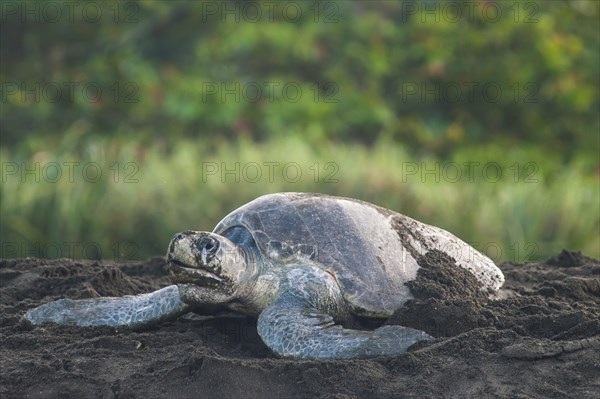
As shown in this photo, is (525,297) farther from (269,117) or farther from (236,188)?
(269,117)

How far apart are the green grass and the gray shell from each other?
3.48 meters

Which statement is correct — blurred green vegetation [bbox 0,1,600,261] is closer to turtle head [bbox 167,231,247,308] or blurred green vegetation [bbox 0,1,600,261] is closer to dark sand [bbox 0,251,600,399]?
dark sand [bbox 0,251,600,399]

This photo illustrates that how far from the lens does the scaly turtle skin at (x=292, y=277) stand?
13.6 feet

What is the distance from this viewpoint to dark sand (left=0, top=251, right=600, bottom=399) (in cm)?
359

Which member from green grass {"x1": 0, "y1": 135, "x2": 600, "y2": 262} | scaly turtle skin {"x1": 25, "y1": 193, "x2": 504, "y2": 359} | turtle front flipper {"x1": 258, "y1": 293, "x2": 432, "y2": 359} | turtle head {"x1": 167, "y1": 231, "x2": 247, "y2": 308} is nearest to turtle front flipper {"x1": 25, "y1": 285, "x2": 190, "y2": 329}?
scaly turtle skin {"x1": 25, "y1": 193, "x2": 504, "y2": 359}

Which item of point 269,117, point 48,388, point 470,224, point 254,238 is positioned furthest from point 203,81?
point 48,388

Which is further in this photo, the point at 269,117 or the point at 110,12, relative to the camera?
the point at 110,12

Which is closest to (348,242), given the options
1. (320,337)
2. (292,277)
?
(292,277)

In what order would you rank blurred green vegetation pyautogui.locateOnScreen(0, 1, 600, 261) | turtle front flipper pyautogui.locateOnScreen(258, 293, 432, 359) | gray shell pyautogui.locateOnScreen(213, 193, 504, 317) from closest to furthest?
turtle front flipper pyautogui.locateOnScreen(258, 293, 432, 359)
gray shell pyautogui.locateOnScreen(213, 193, 504, 317)
blurred green vegetation pyautogui.locateOnScreen(0, 1, 600, 261)

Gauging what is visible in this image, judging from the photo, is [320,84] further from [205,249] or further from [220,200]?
[205,249]

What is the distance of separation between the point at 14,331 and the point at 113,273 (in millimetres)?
953

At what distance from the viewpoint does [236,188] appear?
9109mm

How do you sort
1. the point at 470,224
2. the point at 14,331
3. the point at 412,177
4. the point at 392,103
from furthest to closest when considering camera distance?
the point at 392,103 < the point at 412,177 < the point at 470,224 < the point at 14,331

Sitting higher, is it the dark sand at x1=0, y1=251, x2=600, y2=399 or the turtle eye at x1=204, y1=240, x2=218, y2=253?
the turtle eye at x1=204, y1=240, x2=218, y2=253
